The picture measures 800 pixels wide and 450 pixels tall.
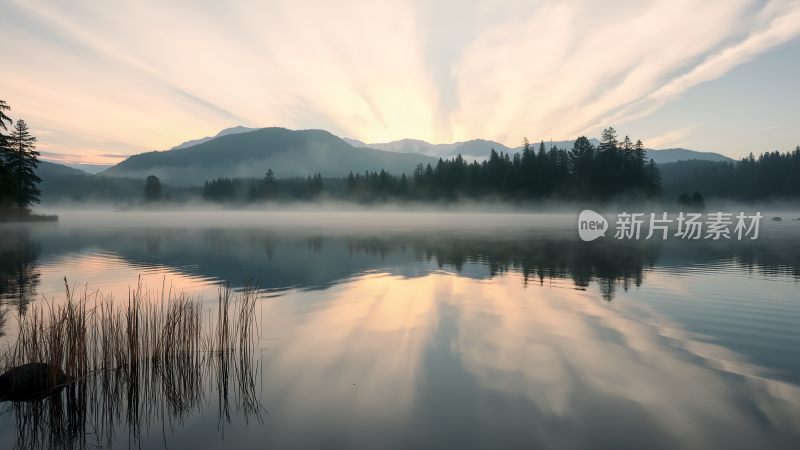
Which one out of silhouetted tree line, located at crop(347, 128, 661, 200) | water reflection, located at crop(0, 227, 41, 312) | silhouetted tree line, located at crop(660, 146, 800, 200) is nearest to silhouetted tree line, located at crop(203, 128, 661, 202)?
silhouetted tree line, located at crop(347, 128, 661, 200)

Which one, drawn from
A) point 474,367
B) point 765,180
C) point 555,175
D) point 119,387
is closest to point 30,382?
point 119,387

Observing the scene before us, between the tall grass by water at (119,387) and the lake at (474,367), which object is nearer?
the lake at (474,367)

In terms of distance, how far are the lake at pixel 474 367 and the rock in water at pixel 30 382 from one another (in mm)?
308

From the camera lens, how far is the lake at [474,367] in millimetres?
8555

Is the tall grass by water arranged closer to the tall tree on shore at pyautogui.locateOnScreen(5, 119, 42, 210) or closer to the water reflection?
the water reflection

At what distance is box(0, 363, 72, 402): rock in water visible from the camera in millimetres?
9570

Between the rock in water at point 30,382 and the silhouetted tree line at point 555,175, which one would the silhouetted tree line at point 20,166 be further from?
the silhouetted tree line at point 555,175

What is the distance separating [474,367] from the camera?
11977 millimetres

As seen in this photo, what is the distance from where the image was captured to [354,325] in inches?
642

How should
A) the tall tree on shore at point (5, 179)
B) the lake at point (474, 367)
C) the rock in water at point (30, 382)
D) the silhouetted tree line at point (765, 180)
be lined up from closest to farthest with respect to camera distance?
the lake at point (474, 367) → the rock in water at point (30, 382) → the tall tree on shore at point (5, 179) → the silhouetted tree line at point (765, 180)

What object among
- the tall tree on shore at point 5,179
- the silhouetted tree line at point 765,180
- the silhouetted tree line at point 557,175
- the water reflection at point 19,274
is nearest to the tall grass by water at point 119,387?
the water reflection at point 19,274

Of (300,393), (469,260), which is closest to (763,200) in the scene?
(469,260)

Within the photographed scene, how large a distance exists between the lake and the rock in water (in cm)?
→ 31

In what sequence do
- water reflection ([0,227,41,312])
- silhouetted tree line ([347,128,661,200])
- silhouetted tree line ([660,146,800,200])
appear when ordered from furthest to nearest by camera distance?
silhouetted tree line ([660,146,800,200]), silhouetted tree line ([347,128,661,200]), water reflection ([0,227,41,312])
